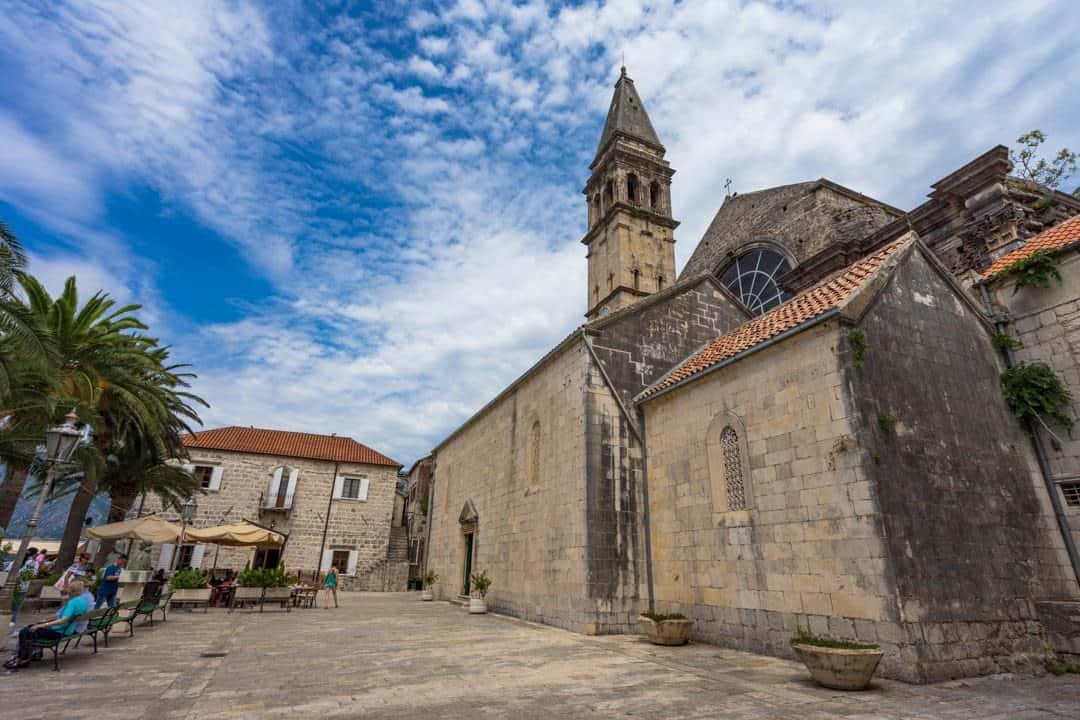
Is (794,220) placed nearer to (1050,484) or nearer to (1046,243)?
(1046,243)

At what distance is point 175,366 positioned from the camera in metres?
18.6

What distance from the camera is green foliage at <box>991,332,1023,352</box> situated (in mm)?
9953

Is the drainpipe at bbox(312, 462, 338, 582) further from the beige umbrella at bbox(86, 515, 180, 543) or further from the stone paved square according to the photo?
the stone paved square

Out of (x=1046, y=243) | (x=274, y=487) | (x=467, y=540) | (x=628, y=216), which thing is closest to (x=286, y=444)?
(x=274, y=487)

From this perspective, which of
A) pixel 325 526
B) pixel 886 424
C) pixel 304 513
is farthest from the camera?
pixel 325 526

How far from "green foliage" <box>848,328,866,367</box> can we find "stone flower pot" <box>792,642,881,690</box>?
4.01 metres

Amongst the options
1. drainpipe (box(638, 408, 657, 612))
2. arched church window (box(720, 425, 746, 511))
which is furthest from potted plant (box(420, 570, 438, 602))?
arched church window (box(720, 425, 746, 511))

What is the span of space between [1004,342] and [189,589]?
888 inches

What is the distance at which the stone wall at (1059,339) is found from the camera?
8961 millimetres

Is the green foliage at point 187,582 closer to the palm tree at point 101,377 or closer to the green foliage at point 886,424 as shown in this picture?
the palm tree at point 101,377

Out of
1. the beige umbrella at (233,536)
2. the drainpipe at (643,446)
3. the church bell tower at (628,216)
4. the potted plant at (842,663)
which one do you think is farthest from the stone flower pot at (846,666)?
the church bell tower at (628,216)

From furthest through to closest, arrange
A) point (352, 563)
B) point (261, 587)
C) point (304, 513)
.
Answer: point (352, 563), point (304, 513), point (261, 587)

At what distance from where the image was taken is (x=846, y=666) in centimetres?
617

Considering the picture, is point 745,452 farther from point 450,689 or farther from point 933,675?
point 450,689
